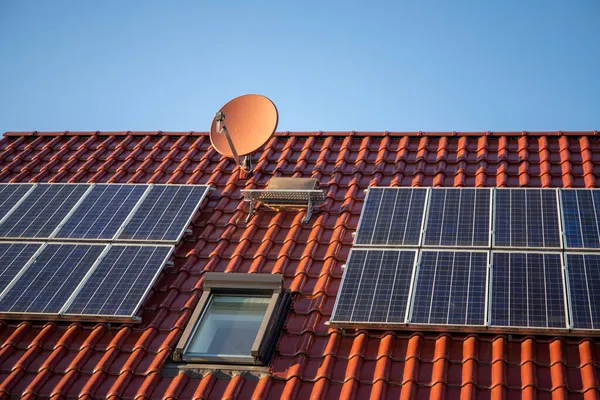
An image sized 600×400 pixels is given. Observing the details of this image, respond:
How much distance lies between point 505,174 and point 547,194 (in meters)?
1.47

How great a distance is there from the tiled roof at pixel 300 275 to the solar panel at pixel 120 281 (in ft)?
0.87

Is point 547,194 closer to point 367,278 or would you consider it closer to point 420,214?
point 420,214

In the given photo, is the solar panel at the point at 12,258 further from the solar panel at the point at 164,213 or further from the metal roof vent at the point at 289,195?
the metal roof vent at the point at 289,195

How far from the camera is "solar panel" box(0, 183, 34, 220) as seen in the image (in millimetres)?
15732

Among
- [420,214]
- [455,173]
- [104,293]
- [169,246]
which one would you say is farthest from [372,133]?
[104,293]

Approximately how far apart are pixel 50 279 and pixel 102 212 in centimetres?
191

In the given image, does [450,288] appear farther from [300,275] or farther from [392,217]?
[300,275]

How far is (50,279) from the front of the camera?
13.6m

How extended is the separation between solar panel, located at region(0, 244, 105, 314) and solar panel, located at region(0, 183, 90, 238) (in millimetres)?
653

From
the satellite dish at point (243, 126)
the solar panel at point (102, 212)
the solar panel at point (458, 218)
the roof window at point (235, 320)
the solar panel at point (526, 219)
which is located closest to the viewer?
the roof window at point (235, 320)

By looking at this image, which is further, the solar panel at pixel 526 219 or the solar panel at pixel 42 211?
the solar panel at pixel 42 211

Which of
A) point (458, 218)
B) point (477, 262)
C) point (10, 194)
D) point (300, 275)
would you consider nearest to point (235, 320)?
point (300, 275)

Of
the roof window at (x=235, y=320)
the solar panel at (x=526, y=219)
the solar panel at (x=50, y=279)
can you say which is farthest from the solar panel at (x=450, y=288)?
the solar panel at (x=50, y=279)

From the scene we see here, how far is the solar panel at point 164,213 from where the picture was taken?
14422 millimetres
